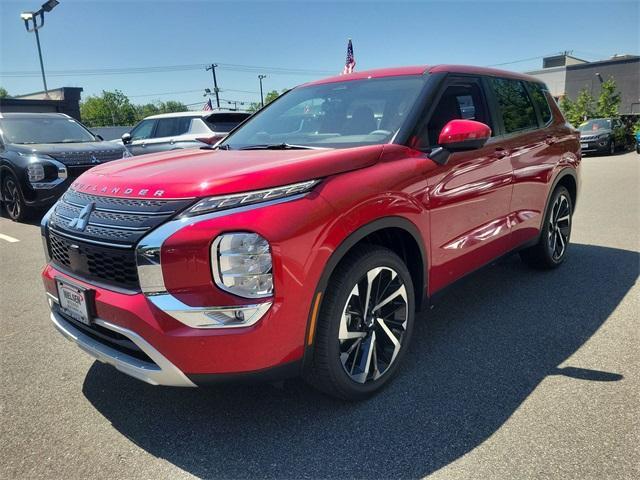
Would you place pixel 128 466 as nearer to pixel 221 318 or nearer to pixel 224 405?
pixel 224 405

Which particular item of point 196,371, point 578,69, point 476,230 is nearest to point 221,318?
point 196,371

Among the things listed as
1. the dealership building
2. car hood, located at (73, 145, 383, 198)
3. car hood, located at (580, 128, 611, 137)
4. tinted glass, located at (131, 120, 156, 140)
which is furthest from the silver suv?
the dealership building

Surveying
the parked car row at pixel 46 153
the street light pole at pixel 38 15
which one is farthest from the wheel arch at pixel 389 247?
the street light pole at pixel 38 15

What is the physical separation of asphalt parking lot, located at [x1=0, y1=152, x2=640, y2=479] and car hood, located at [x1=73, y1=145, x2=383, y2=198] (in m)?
1.19

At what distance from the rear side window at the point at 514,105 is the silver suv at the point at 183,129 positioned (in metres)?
6.53

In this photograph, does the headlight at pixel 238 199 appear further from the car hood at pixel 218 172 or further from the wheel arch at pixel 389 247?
the wheel arch at pixel 389 247

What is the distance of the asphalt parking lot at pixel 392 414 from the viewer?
219 centimetres

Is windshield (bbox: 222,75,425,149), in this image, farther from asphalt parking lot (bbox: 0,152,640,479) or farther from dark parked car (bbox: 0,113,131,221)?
dark parked car (bbox: 0,113,131,221)

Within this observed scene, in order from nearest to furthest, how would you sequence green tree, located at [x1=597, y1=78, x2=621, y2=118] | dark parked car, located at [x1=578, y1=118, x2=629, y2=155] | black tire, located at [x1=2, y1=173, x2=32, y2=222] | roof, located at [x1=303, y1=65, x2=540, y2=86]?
roof, located at [x1=303, y1=65, x2=540, y2=86]
black tire, located at [x1=2, y1=173, x2=32, y2=222]
dark parked car, located at [x1=578, y1=118, x2=629, y2=155]
green tree, located at [x1=597, y1=78, x2=621, y2=118]

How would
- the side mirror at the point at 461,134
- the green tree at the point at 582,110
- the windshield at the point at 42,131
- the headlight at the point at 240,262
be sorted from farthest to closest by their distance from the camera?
the green tree at the point at 582,110 < the windshield at the point at 42,131 < the side mirror at the point at 461,134 < the headlight at the point at 240,262

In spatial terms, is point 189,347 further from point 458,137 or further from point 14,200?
point 14,200

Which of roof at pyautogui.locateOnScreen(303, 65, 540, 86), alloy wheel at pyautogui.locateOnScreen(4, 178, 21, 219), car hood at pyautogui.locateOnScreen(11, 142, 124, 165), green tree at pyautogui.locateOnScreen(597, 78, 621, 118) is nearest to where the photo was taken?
roof at pyautogui.locateOnScreen(303, 65, 540, 86)

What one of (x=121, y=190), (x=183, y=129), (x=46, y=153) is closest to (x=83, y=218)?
(x=121, y=190)

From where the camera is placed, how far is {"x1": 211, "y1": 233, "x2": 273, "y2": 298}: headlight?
206 centimetres
